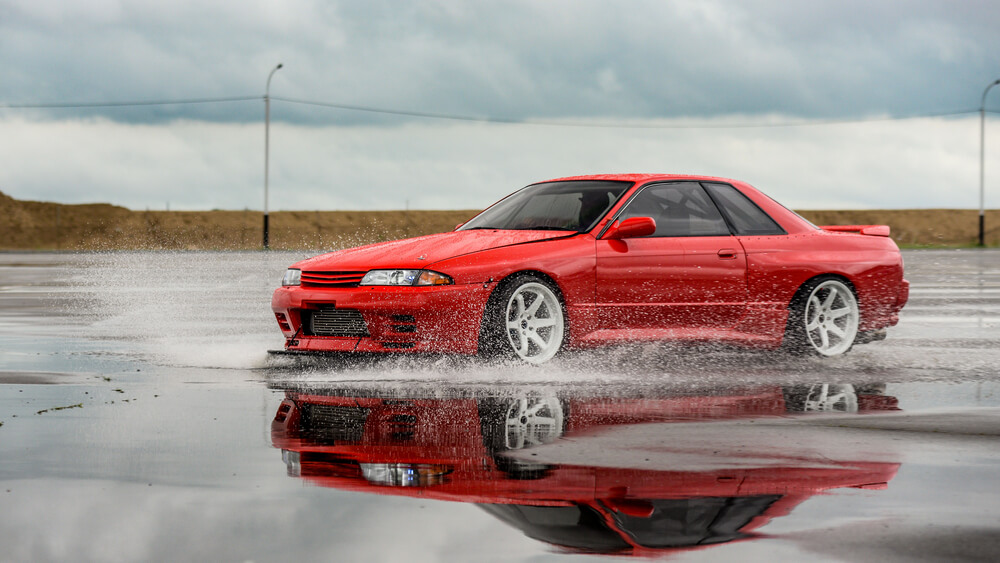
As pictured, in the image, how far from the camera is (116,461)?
5.71 m

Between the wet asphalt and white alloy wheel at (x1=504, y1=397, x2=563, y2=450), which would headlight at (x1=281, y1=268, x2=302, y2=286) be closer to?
the wet asphalt

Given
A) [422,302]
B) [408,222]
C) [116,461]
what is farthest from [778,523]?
[408,222]

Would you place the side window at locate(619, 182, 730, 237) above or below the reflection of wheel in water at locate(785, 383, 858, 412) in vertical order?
above

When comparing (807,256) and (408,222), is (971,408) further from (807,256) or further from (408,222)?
(408,222)

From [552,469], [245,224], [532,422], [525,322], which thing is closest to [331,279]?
[525,322]

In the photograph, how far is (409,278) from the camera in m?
8.77

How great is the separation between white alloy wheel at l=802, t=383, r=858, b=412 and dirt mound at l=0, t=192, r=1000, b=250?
7903 centimetres

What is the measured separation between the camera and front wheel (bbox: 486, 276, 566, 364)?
895 centimetres

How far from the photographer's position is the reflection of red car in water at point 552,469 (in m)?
4.52

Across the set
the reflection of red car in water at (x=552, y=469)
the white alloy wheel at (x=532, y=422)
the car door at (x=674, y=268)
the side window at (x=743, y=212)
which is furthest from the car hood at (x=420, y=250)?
the white alloy wheel at (x=532, y=422)

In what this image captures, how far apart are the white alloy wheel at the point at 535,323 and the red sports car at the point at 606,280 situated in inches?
0.4

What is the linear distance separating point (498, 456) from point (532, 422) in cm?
108

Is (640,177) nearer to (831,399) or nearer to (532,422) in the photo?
(831,399)

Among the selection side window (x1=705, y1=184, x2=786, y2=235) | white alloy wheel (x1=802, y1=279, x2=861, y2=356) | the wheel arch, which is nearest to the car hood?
side window (x1=705, y1=184, x2=786, y2=235)
